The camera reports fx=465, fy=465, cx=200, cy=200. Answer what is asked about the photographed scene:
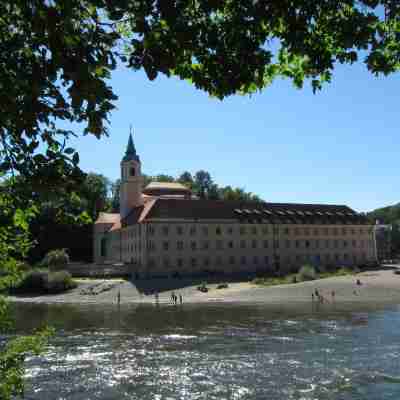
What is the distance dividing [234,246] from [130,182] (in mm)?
21289

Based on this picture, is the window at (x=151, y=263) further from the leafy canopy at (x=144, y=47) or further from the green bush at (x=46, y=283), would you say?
the leafy canopy at (x=144, y=47)

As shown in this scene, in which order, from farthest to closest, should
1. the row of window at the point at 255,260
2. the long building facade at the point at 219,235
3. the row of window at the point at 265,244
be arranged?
1. the row of window at the point at 265,244
2. the row of window at the point at 255,260
3. the long building facade at the point at 219,235

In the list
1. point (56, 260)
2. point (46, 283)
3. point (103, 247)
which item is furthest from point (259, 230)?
point (46, 283)

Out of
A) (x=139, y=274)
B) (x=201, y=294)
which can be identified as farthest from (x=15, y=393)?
(x=139, y=274)

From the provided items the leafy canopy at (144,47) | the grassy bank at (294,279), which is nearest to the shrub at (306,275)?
the grassy bank at (294,279)

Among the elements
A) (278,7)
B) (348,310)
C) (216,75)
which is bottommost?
(348,310)

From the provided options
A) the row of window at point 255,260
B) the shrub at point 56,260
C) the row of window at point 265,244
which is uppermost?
the row of window at point 265,244

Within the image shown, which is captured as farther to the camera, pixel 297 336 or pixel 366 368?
pixel 297 336

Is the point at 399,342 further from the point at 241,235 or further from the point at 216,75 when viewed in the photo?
the point at 241,235

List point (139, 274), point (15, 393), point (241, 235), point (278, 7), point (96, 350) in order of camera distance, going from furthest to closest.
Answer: point (241, 235)
point (139, 274)
point (96, 350)
point (15, 393)
point (278, 7)

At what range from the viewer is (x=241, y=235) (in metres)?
75.0

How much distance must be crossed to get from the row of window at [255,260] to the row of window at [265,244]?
157 centimetres

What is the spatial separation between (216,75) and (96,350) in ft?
70.0

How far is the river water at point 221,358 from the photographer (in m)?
16.9
